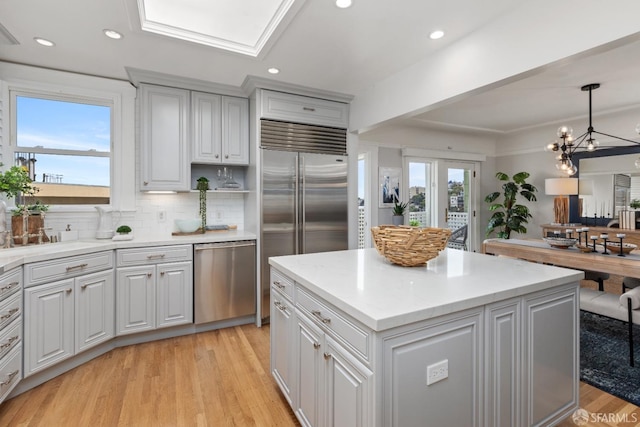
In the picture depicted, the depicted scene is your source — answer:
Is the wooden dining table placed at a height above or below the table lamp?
below

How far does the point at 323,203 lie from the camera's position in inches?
138

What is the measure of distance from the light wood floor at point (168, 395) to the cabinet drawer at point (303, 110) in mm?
2314

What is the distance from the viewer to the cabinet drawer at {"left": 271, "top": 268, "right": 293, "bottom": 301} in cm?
175

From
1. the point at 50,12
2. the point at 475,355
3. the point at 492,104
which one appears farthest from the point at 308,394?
the point at 492,104

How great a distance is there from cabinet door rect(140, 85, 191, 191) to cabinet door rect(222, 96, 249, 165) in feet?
1.24

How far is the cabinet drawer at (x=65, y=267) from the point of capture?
6.83 feet

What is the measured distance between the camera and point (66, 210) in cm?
294

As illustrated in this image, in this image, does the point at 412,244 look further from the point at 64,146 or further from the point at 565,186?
the point at 565,186

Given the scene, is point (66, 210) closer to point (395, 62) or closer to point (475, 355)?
point (395, 62)

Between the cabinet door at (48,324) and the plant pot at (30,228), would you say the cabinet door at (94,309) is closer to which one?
the cabinet door at (48,324)

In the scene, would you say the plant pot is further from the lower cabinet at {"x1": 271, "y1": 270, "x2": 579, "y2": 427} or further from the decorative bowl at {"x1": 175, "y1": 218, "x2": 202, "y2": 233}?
the lower cabinet at {"x1": 271, "y1": 270, "x2": 579, "y2": 427}

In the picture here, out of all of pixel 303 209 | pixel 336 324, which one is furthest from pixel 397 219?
pixel 336 324

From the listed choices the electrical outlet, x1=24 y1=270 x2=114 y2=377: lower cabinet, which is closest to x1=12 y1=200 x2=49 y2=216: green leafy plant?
x1=24 y1=270 x2=114 y2=377: lower cabinet

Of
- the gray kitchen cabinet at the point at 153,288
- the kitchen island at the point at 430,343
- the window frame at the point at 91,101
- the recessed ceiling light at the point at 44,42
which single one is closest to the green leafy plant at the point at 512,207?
the kitchen island at the point at 430,343
